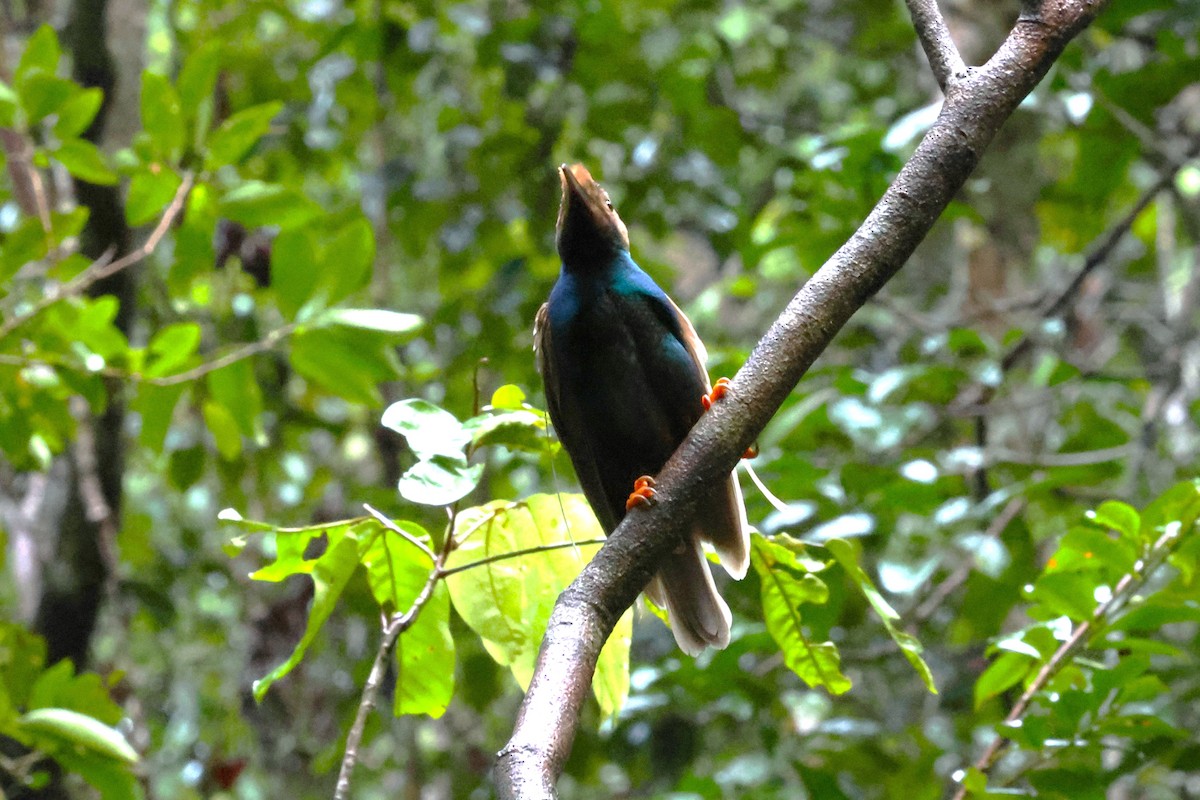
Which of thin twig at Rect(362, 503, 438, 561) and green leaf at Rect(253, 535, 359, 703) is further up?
thin twig at Rect(362, 503, 438, 561)

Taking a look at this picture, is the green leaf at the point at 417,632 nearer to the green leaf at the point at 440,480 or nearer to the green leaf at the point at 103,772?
the green leaf at the point at 440,480

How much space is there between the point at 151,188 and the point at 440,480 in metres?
1.65

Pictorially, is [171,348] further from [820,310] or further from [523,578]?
[820,310]

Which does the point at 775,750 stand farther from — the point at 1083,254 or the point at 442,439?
the point at 1083,254

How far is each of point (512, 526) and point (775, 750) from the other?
71.8 inches

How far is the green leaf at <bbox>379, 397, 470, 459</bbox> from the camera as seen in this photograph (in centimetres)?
151

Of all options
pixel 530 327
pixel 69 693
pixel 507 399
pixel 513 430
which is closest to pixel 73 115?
pixel 69 693

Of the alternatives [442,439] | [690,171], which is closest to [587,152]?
[690,171]

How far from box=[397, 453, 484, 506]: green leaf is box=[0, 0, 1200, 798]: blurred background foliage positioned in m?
0.81

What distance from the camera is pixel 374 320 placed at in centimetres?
241

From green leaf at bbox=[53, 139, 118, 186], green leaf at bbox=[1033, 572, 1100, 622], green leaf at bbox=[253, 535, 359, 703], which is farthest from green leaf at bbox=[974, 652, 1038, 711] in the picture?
green leaf at bbox=[53, 139, 118, 186]

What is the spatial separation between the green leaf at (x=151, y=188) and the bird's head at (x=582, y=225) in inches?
36.2

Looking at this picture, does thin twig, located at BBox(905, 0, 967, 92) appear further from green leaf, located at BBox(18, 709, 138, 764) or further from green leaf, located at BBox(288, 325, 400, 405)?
green leaf, located at BBox(18, 709, 138, 764)

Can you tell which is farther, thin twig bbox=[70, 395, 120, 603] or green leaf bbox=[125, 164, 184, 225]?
thin twig bbox=[70, 395, 120, 603]
